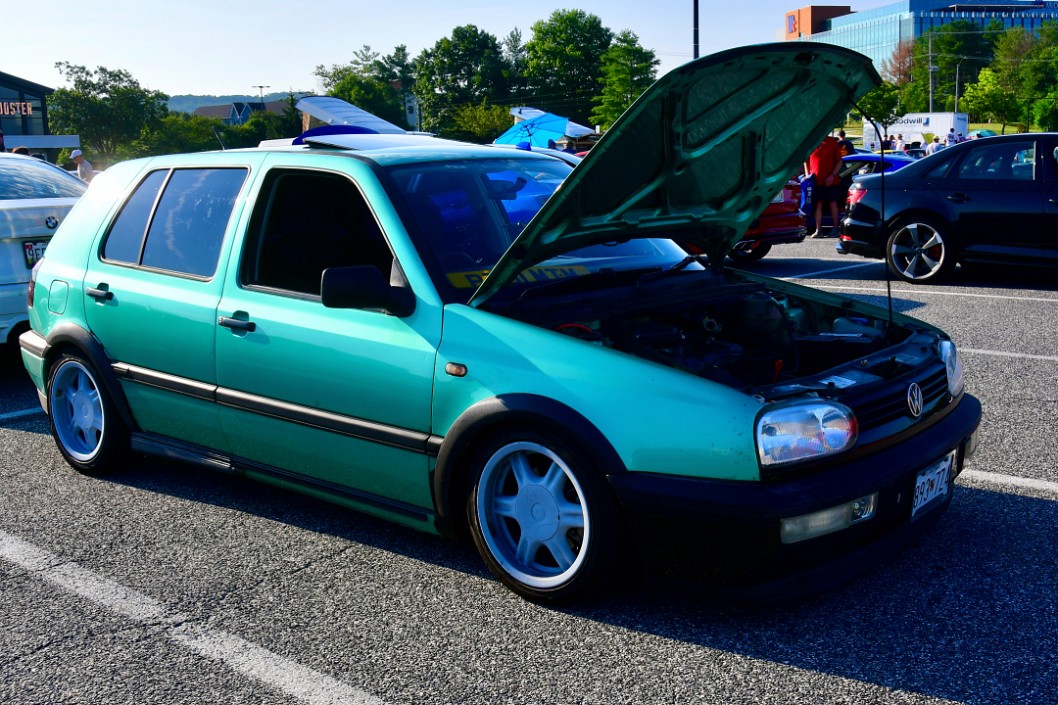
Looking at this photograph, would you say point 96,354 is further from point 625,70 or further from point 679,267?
point 625,70

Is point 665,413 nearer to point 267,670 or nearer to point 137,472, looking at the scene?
point 267,670

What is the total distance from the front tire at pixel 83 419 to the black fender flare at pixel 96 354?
0.22ft

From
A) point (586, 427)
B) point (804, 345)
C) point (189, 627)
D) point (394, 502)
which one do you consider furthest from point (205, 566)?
point (804, 345)

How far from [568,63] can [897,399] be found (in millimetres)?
122896

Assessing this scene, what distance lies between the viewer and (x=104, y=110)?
113 metres

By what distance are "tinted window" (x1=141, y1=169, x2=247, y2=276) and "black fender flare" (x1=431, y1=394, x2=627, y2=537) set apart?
152 centimetres

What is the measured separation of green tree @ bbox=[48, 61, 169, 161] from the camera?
11288 cm

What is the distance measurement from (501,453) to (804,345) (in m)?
1.49

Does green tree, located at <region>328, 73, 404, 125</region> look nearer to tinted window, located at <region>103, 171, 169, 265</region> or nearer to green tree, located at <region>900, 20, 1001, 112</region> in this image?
green tree, located at <region>900, 20, 1001, 112</region>

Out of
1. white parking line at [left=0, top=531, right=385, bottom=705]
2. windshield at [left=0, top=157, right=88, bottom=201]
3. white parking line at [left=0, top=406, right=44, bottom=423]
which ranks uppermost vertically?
windshield at [left=0, top=157, right=88, bottom=201]

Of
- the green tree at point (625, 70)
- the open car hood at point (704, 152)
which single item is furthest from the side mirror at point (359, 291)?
the green tree at point (625, 70)

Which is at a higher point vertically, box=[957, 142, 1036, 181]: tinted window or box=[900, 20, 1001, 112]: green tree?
box=[900, 20, 1001, 112]: green tree

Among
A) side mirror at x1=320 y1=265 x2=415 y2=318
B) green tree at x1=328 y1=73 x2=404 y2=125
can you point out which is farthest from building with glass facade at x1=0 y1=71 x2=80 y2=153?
side mirror at x1=320 y1=265 x2=415 y2=318

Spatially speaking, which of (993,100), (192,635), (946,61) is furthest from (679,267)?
(946,61)
